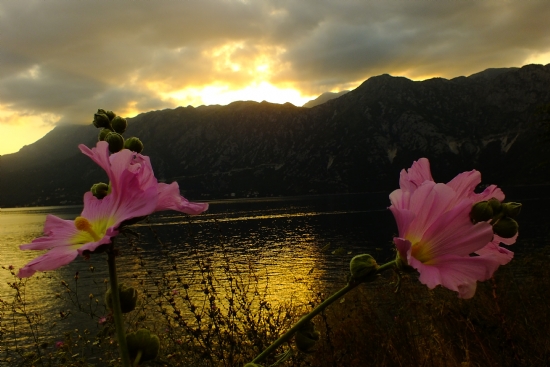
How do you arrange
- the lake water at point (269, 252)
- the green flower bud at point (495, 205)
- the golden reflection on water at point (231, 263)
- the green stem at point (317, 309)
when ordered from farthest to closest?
the lake water at point (269, 252) → the golden reflection on water at point (231, 263) → the green flower bud at point (495, 205) → the green stem at point (317, 309)

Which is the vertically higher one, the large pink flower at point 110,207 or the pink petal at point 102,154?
the pink petal at point 102,154

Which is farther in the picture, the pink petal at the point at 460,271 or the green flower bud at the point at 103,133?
the green flower bud at the point at 103,133

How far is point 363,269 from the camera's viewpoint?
2.70 ft

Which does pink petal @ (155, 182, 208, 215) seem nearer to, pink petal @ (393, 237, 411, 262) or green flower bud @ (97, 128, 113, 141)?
green flower bud @ (97, 128, 113, 141)

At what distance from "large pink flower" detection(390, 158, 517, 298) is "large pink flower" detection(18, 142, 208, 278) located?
0.46 metres

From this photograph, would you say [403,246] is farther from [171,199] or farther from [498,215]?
[171,199]

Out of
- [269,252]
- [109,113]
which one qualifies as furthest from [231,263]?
[269,252]

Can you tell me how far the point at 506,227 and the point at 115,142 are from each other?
33.4 inches

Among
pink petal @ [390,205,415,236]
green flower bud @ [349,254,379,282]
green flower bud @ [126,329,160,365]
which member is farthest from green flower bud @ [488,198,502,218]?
green flower bud @ [126,329,160,365]

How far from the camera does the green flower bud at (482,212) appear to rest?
0.82 metres

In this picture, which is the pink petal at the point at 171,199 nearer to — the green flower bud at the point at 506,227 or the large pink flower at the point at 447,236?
the large pink flower at the point at 447,236

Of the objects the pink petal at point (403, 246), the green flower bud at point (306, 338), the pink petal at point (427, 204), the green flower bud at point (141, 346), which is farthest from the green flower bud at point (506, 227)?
the green flower bud at point (141, 346)

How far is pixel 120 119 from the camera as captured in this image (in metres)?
1.01

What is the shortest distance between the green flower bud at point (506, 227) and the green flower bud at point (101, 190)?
0.83m
